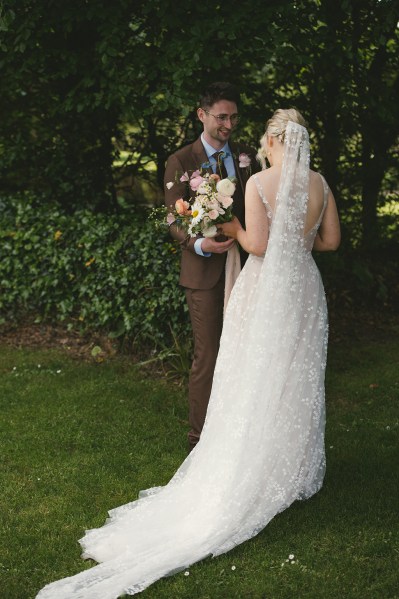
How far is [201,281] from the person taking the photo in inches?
194

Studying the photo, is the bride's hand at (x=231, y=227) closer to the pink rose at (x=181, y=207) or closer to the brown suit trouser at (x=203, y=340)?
the pink rose at (x=181, y=207)

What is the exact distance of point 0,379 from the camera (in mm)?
6730

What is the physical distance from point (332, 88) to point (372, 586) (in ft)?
16.7

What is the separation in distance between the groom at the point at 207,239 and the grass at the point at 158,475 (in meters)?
0.64

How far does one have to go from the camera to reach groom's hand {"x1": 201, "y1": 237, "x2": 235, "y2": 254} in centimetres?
457

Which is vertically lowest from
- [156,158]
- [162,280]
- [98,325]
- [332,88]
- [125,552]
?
[125,552]

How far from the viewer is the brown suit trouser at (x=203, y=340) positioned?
16.2 ft

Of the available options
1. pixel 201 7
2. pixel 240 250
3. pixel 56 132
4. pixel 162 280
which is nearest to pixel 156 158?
pixel 56 132

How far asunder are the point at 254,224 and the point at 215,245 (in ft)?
1.59

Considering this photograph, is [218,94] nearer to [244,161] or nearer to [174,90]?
[244,161]

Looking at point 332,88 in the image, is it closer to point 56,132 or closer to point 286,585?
point 56,132

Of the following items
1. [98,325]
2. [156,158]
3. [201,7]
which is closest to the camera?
[201,7]

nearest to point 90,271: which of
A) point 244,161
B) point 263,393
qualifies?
point 244,161

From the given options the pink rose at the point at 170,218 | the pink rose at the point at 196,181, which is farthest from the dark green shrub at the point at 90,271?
the pink rose at the point at 196,181
